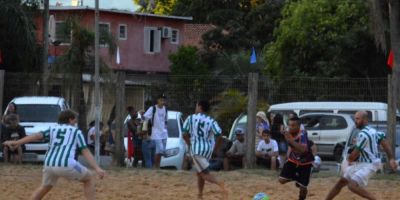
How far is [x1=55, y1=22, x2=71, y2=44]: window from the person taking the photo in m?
36.1

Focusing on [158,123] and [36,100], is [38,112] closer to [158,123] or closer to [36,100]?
[36,100]

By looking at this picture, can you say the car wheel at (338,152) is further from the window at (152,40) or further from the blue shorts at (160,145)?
the window at (152,40)

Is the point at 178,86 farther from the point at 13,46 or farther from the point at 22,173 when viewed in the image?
the point at 13,46

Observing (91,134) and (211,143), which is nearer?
(211,143)

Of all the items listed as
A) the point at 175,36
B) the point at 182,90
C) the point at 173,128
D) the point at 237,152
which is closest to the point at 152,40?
the point at 175,36

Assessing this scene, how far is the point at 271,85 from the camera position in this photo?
80.8 ft

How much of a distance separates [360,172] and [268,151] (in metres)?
8.27

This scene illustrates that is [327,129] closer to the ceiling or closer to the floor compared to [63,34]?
closer to the floor

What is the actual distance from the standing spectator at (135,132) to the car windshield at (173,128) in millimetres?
917

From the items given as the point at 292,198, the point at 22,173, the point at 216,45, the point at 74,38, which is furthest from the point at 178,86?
the point at 216,45

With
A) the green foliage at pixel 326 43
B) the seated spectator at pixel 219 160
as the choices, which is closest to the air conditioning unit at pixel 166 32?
the green foliage at pixel 326 43

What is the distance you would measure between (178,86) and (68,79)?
2882 mm

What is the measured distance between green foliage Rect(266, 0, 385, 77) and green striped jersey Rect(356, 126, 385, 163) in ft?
82.2

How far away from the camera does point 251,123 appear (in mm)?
22719
